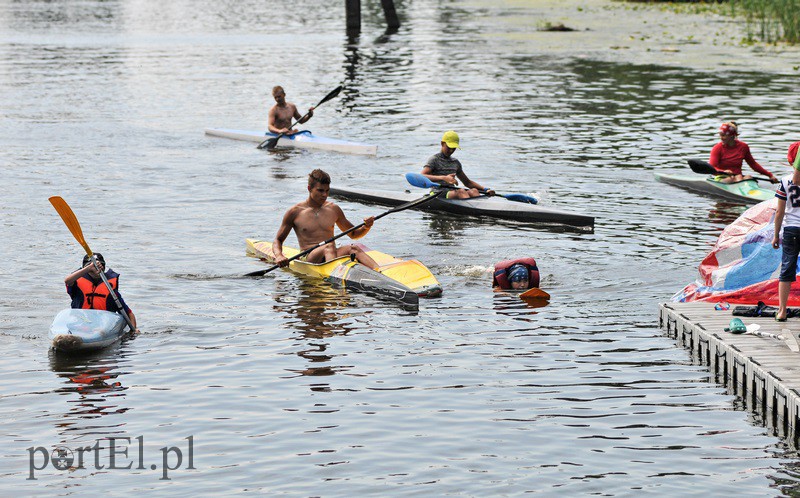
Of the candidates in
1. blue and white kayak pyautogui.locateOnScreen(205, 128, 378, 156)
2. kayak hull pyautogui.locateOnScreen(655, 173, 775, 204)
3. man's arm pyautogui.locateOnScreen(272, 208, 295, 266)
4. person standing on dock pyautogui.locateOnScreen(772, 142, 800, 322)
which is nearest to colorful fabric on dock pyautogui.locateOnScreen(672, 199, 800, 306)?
person standing on dock pyautogui.locateOnScreen(772, 142, 800, 322)

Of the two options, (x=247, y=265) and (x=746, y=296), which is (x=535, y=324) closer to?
(x=746, y=296)

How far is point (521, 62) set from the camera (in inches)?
1575

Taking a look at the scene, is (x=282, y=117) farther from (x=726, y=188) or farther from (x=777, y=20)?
(x=777, y=20)

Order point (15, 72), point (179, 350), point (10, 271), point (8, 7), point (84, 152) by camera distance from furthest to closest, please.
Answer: point (8, 7) → point (15, 72) → point (84, 152) → point (10, 271) → point (179, 350)

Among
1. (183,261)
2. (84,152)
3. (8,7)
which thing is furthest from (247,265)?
(8,7)

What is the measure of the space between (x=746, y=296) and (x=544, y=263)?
374 centimetres

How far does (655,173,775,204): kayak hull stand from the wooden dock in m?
7.49

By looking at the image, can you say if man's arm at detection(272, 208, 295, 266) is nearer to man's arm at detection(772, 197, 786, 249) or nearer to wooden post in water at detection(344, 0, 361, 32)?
man's arm at detection(772, 197, 786, 249)

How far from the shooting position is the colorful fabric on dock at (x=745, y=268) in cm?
1253

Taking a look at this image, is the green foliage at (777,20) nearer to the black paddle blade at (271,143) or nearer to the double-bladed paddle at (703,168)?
the black paddle blade at (271,143)

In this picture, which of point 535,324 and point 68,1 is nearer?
point 535,324

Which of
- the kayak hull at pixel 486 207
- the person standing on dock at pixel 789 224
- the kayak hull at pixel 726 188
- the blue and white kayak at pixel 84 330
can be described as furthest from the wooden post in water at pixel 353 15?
the person standing on dock at pixel 789 224

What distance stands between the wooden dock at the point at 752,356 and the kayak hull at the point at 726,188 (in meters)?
7.49

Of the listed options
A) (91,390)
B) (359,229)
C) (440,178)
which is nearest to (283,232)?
(359,229)
